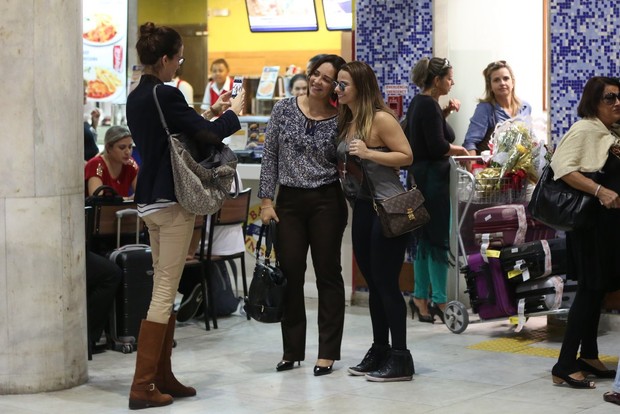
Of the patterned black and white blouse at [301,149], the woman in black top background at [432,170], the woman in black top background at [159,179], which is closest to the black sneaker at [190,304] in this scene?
the woman in black top background at [432,170]

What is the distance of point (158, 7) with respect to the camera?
12.7 meters

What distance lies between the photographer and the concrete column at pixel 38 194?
624 cm

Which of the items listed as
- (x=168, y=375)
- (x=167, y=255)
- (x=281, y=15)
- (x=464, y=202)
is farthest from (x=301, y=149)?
(x=281, y=15)

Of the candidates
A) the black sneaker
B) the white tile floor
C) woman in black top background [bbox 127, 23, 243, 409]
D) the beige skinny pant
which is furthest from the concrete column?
the black sneaker

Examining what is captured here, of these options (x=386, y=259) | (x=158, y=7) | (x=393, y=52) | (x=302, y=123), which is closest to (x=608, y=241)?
(x=386, y=259)

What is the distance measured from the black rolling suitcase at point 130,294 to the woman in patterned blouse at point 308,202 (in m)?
1.19

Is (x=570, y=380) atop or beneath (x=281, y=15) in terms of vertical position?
beneath

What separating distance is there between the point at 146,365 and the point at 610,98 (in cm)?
287

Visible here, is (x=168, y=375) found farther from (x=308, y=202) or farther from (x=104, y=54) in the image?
(x=104, y=54)

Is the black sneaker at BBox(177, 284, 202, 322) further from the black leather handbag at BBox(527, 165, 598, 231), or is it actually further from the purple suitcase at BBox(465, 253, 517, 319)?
the black leather handbag at BBox(527, 165, 598, 231)

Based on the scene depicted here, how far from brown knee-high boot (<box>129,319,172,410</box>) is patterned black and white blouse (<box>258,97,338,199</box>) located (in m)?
1.21

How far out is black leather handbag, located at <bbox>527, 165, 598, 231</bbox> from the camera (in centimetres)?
616

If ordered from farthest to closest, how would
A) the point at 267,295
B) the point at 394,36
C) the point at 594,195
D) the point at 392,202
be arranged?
the point at 394,36, the point at 267,295, the point at 392,202, the point at 594,195

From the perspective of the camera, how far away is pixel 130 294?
7680mm
